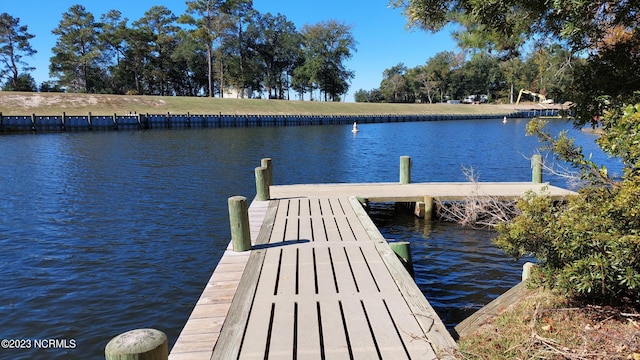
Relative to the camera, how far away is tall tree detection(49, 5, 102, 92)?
232 ft

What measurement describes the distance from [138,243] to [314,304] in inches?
274

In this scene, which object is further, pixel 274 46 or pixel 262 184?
pixel 274 46

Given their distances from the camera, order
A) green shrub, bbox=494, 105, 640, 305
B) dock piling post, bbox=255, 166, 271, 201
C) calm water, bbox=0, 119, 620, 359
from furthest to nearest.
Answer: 1. dock piling post, bbox=255, 166, 271, 201
2. calm water, bbox=0, 119, 620, 359
3. green shrub, bbox=494, 105, 640, 305

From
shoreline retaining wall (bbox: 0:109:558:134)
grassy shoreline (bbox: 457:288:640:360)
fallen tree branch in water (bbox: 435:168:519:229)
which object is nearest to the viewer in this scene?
grassy shoreline (bbox: 457:288:640:360)

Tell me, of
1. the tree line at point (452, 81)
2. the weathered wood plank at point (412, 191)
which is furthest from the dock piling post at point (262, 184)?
the tree line at point (452, 81)

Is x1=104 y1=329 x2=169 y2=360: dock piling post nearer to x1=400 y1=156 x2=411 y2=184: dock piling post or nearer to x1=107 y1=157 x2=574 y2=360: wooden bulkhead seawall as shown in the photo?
x1=107 y1=157 x2=574 y2=360: wooden bulkhead seawall

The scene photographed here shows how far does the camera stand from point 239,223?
664 cm

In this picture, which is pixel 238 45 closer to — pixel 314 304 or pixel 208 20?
pixel 208 20

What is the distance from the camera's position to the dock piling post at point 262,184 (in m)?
10.5

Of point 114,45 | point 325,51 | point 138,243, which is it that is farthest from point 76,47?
point 138,243

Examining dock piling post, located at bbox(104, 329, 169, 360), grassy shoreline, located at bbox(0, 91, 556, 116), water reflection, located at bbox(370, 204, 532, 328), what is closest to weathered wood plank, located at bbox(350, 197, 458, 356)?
water reflection, located at bbox(370, 204, 532, 328)

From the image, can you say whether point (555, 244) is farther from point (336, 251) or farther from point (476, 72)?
point (476, 72)

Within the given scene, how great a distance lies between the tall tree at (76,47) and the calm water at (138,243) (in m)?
56.8

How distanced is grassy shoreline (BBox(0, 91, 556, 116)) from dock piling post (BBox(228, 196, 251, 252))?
177 ft
